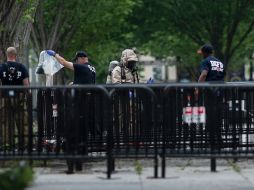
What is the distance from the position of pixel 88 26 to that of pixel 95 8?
216 cm

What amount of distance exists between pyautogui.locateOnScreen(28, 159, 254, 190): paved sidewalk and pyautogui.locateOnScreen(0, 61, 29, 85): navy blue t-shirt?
7.35ft

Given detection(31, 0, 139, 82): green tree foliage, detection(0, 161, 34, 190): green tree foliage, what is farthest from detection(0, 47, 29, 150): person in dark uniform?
detection(31, 0, 139, 82): green tree foliage

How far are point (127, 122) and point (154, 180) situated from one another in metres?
1.05

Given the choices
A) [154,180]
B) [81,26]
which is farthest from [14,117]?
[81,26]

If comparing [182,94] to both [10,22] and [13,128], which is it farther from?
[10,22]

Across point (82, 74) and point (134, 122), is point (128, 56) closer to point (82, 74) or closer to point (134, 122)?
point (82, 74)

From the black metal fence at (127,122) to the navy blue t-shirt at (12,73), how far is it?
233 centimetres

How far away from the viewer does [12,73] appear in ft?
Answer: 45.1

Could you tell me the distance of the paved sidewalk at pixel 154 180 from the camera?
10.3 m

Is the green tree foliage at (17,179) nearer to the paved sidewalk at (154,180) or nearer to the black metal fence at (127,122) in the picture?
the paved sidewalk at (154,180)

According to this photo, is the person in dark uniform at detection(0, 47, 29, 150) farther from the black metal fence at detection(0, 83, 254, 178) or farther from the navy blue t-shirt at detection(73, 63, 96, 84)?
the navy blue t-shirt at detection(73, 63, 96, 84)

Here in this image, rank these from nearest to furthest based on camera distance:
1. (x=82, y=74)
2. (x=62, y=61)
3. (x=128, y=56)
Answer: (x=62, y=61), (x=82, y=74), (x=128, y=56)

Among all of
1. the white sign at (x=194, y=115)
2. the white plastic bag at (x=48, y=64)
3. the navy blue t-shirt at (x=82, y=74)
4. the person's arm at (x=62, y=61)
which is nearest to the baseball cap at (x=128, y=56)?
the white plastic bag at (x=48, y=64)

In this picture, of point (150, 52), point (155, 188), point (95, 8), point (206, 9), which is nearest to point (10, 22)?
point (155, 188)
